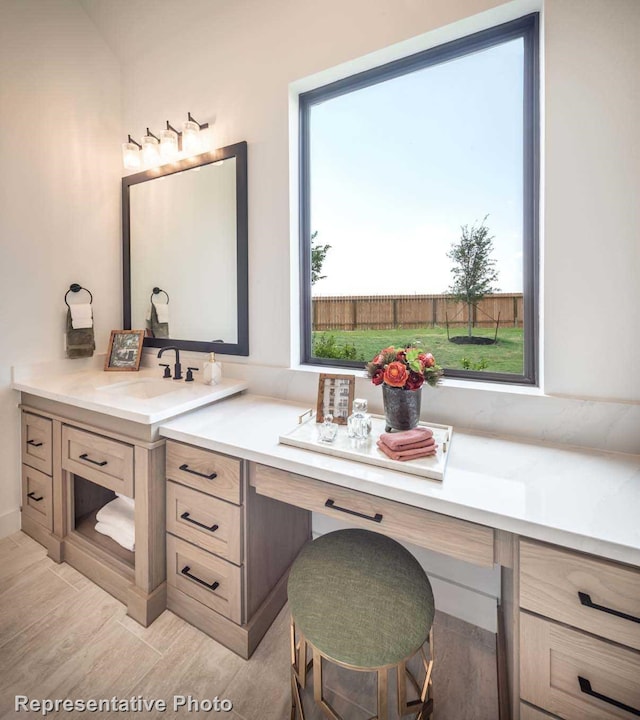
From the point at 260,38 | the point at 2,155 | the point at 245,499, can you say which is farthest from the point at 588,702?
the point at 2,155

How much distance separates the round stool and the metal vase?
1.25ft

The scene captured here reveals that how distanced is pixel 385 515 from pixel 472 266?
3.65 ft

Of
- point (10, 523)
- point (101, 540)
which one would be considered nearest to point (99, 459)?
point (101, 540)

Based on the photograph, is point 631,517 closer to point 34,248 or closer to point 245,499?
point 245,499

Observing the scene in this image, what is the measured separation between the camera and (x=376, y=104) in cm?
168

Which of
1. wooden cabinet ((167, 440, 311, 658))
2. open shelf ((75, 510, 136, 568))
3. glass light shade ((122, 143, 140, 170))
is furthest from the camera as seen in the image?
glass light shade ((122, 143, 140, 170))

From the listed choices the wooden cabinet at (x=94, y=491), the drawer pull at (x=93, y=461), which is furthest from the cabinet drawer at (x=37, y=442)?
the drawer pull at (x=93, y=461)

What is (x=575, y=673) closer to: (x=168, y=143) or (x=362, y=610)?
(x=362, y=610)

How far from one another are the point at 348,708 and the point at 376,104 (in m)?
2.44

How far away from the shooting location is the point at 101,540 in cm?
170

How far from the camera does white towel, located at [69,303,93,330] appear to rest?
2074 mm

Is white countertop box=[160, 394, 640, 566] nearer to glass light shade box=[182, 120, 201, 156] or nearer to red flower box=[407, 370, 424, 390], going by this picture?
red flower box=[407, 370, 424, 390]

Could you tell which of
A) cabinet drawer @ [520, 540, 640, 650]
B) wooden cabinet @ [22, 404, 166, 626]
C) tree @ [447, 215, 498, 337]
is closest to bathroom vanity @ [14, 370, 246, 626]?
wooden cabinet @ [22, 404, 166, 626]

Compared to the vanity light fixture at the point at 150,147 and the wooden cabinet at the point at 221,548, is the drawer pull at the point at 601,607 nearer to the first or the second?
the wooden cabinet at the point at 221,548
